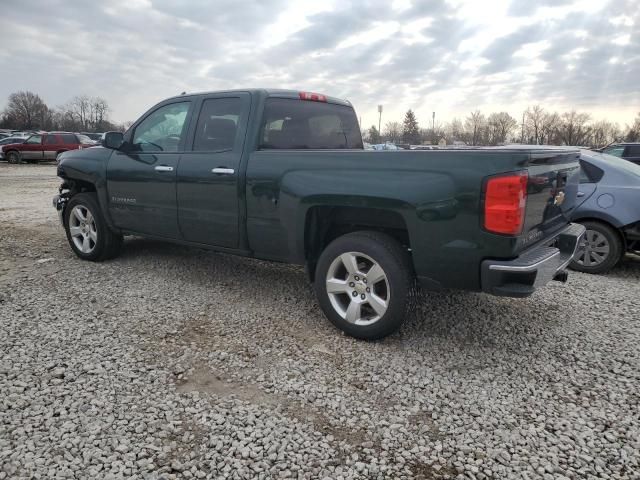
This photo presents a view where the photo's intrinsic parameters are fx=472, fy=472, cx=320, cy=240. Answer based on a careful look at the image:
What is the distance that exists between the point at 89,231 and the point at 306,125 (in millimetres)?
3090

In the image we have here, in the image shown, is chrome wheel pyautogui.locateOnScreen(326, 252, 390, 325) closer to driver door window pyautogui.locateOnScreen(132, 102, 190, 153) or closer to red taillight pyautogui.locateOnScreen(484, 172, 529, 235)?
red taillight pyautogui.locateOnScreen(484, 172, 529, 235)

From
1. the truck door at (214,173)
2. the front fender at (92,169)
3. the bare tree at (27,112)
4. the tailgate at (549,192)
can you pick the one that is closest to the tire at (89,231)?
the front fender at (92,169)

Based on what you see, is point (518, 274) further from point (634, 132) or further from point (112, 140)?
point (634, 132)

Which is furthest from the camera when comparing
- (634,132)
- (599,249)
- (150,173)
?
(634,132)

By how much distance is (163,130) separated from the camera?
16.3 feet

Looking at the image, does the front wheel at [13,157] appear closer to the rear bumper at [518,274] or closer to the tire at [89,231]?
the tire at [89,231]

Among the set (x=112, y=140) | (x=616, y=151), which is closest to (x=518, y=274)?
(x=112, y=140)

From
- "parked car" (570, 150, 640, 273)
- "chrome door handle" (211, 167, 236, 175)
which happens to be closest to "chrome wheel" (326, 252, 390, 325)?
"chrome door handle" (211, 167, 236, 175)

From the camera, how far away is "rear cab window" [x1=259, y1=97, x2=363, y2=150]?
4.29 meters

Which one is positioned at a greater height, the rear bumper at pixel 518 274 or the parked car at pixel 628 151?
the parked car at pixel 628 151

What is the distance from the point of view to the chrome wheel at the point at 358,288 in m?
3.51

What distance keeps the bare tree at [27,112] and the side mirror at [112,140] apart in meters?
93.1

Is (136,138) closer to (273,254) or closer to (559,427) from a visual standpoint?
(273,254)

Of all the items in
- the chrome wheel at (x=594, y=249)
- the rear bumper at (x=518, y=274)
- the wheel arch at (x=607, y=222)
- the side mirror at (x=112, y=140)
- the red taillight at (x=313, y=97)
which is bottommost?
the chrome wheel at (x=594, y=249)
